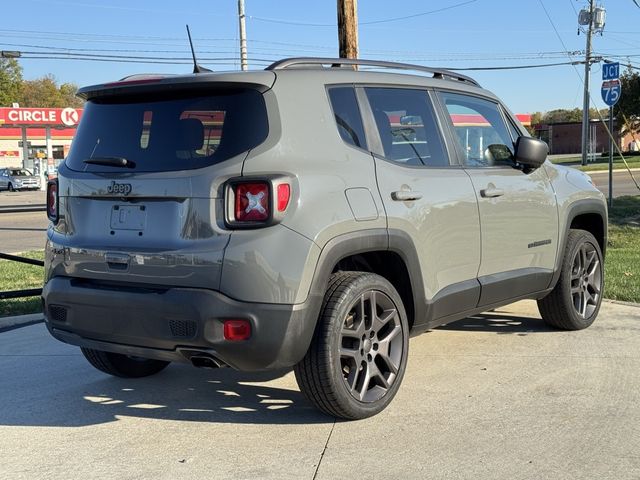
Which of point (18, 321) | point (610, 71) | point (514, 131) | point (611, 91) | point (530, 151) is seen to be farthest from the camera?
point (610, 71)

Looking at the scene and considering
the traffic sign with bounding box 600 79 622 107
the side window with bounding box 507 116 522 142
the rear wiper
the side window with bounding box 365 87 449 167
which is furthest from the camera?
the traffic sign with bounding box 600 79 622 107

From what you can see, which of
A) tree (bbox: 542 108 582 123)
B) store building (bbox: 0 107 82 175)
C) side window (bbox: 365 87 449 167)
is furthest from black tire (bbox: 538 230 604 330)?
tree (bbox: 542 108 582 123)

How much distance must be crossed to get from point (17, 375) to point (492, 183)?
3.65 meters

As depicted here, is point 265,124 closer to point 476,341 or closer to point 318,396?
point 318,396

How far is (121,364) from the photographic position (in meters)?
4.88

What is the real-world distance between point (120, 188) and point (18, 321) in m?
3.81

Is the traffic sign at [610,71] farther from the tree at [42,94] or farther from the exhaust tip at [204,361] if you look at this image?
the tree at [42,94]

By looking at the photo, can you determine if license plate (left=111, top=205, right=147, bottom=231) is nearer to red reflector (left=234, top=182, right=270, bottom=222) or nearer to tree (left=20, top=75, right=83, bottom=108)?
red reflector (left=234, top=182, right=270, bottom=222)

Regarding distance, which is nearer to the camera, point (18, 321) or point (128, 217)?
point (128, 217)

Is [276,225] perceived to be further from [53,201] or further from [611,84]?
[611,84]

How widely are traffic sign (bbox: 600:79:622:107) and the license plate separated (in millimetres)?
11219

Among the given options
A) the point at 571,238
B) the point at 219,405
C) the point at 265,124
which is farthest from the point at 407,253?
the point at 571,238

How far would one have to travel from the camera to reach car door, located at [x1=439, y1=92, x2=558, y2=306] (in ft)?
15.9

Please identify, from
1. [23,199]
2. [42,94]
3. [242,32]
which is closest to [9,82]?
[42,94]
